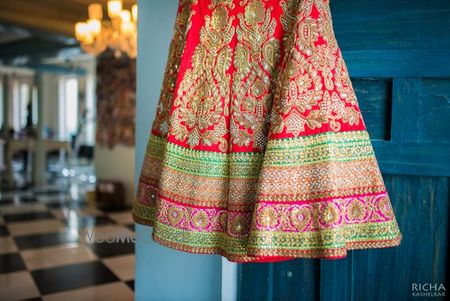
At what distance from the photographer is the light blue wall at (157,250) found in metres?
1.43

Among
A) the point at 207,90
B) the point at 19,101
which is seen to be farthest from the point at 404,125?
A: the point at 19,101

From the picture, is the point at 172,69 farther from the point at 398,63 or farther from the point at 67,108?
the point at 67,108

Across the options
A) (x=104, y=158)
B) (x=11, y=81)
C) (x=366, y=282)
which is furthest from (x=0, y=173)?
(x=366, y=282)

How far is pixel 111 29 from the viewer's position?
14.0ft

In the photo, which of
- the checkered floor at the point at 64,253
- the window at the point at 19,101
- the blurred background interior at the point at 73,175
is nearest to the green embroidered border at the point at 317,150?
the checkered floor at the point at 64,253

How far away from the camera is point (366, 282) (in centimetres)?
112

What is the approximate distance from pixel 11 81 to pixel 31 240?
9.06 m

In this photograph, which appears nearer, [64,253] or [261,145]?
[261,145]

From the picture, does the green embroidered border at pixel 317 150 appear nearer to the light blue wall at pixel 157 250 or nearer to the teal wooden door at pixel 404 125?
the teal wooden door at pixel 404 125

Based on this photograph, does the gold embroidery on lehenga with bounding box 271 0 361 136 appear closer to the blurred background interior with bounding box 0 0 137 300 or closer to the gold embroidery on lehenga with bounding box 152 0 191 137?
the gold embroidery on lehenga with bounding box 152 0 191 137

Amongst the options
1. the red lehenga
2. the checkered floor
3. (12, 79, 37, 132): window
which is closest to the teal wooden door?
the red lehenga

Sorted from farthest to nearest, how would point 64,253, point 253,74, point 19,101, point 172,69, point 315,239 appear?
point 19,101 → point 64,253 → point 172,69 → point 253,74 → point 315,239

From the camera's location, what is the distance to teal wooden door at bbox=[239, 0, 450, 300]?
103cm

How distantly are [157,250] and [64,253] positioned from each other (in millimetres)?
1925
